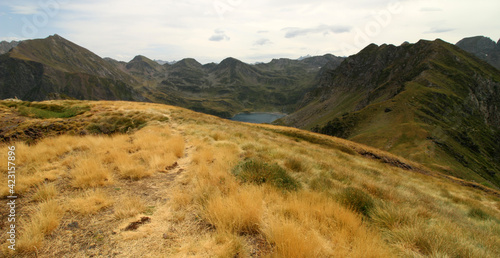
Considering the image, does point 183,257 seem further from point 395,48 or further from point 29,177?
point 395,48

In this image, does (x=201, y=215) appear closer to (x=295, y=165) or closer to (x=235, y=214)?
(x=235, y=214)

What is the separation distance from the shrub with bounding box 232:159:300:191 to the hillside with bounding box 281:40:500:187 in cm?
5990

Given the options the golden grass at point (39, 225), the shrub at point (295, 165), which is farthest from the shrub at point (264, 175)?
the golden grass at point (39, 225)

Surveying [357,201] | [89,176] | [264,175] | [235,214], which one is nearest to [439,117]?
[357,201]

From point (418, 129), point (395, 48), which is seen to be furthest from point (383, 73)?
point (418, 129)

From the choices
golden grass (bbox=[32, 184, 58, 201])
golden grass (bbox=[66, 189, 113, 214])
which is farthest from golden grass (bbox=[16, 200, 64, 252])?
golden grass (bbox=[32, 184, 58, 201])

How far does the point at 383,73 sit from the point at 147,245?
200 metres

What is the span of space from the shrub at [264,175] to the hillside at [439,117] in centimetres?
5990

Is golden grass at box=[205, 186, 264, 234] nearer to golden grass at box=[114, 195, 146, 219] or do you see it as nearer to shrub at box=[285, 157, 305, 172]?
golden grass at box=[114, 195, 146, 219]

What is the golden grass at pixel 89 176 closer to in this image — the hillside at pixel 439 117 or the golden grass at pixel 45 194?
the golden grass at pixel 45 194

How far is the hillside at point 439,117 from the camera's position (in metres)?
59.7

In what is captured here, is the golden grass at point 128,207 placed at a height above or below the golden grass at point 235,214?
below

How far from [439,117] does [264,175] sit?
105999 millimetres

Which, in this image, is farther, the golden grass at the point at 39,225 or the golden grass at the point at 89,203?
the golden grass at the point at 89,203
